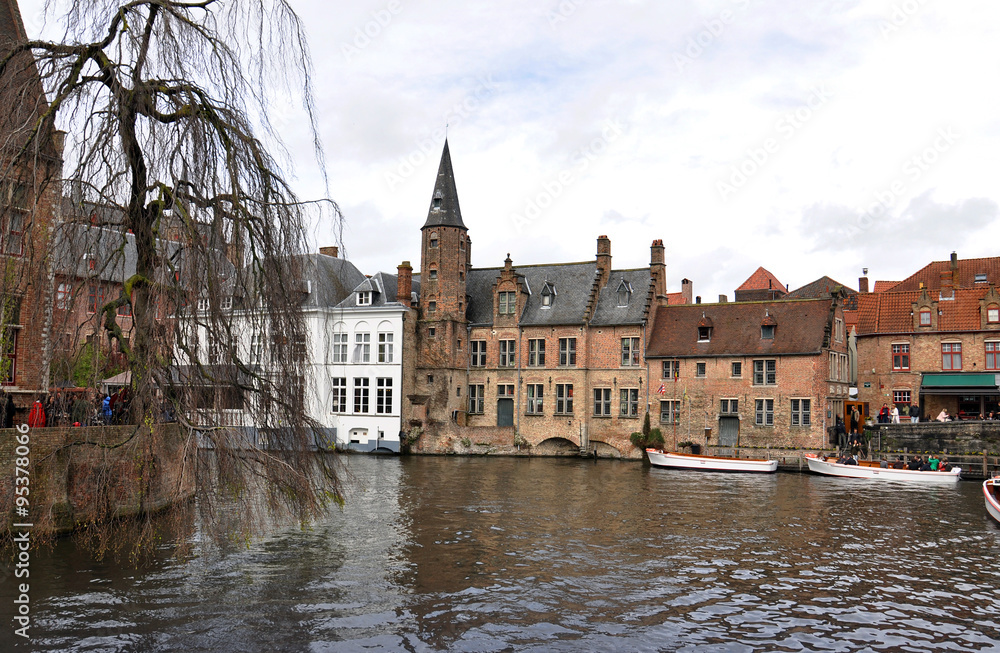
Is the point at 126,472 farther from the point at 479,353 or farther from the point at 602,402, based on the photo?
the point at 479,353

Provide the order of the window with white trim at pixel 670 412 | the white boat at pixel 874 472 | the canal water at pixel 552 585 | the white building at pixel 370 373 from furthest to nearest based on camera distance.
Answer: the white building at pixel 370 373
the window with white trim at pixel 670 412
the white boat at pixel 874 472
the canal water at pixel 552 585

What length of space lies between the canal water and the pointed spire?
2216 centimetres

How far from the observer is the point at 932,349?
45156mm

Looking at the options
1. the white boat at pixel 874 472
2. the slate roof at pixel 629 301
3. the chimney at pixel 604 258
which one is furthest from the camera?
the chimney at pixel 604 258

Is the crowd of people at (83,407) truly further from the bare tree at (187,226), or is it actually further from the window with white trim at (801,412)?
the window with white trim at (801,412)

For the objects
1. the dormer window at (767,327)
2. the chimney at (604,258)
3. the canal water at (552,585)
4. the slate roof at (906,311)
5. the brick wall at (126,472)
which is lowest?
the canal water at (552,585)

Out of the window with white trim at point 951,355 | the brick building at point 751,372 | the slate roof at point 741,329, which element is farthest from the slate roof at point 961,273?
the slate roof at point 741,329

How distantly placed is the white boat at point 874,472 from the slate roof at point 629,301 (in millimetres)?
11432

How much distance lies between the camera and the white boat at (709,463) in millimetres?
36125

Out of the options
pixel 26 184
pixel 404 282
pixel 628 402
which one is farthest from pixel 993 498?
pixel 404 282

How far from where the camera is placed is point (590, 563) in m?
16.8

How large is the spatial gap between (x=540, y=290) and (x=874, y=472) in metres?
19.8

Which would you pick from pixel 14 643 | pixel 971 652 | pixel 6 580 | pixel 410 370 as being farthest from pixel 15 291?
pixel 410 370

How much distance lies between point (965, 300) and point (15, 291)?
155ft
